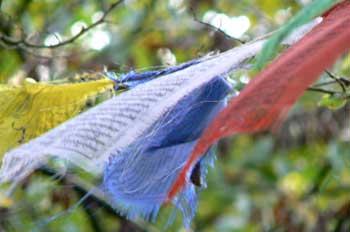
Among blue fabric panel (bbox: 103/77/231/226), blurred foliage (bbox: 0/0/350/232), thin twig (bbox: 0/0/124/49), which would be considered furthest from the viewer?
blurred foliage (bbox: 0/0/350/232)

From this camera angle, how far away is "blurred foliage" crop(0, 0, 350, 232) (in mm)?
1855

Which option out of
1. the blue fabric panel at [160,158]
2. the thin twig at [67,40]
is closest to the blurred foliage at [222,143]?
the thin twig at [67,40]

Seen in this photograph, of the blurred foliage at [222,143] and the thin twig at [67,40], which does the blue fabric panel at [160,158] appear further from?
the blurred foliage at [222,143]

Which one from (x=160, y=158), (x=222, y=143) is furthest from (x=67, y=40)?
(x=222, y=143)

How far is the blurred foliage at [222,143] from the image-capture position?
1.86 meters

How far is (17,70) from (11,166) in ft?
Result: 3.97

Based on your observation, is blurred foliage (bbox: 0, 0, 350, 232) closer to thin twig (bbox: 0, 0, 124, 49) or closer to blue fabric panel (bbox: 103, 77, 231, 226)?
thin twig (bbox: 0, 0, 124, 49)

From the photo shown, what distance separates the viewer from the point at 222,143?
2996mm

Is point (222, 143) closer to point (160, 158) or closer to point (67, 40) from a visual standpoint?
point (67, 40)

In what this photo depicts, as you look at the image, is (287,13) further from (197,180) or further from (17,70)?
(197,180)

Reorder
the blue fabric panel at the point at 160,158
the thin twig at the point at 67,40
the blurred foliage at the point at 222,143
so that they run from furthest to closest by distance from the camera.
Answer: the blurred foliage at the point at 222,143 → the thin twig at the point at 67,40 → the blue fabric panel at the point at 160,158

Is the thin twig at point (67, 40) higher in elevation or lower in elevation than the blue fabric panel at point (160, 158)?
higher

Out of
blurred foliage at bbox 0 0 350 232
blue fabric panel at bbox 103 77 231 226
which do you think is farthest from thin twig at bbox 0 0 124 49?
blue fabric panel at bbox 103 77 231 226

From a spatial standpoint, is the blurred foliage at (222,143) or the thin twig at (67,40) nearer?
the thin twig at (67,40)
